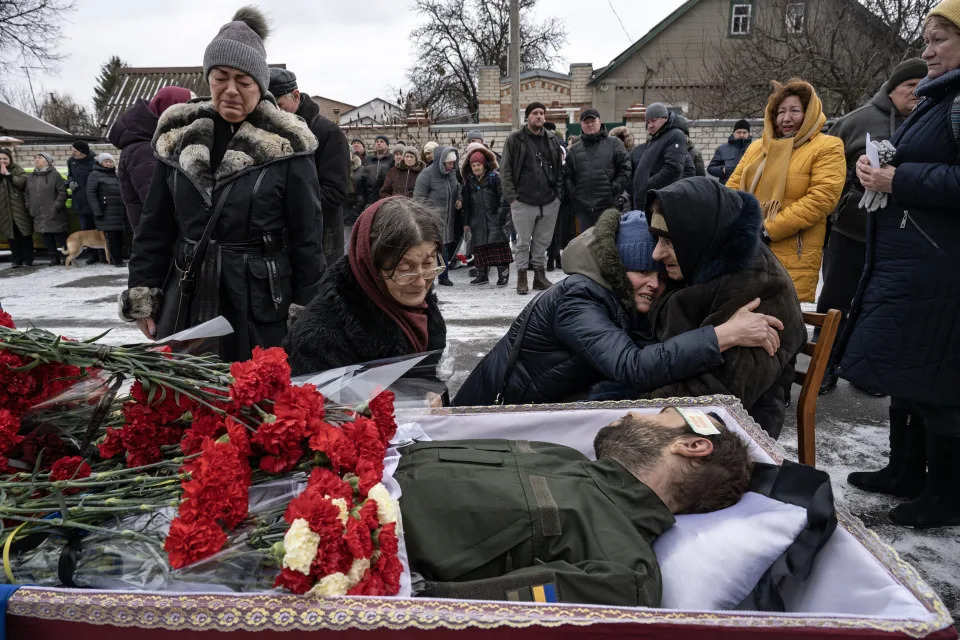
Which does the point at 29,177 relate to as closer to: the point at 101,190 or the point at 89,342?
the point at 101,190

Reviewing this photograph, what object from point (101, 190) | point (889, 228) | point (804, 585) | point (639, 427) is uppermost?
point (101, 190)

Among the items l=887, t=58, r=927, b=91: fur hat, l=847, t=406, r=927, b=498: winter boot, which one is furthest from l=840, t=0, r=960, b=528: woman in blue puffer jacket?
l=887, t=58, r=927, b=91: fur hat

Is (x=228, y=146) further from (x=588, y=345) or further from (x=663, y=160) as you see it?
(x=663, y=160)

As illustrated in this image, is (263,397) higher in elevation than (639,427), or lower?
higher

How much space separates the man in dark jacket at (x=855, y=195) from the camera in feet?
12.2

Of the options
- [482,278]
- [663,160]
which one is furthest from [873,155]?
[482,278]

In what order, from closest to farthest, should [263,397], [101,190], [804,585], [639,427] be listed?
[263,397]
[804,585]
[639,427]
[101,190]

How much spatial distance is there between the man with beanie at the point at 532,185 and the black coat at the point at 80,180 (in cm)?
682

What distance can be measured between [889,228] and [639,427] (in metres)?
1.56

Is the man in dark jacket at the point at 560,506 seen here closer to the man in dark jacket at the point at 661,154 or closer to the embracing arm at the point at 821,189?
the embracing arm at the point at 821,189

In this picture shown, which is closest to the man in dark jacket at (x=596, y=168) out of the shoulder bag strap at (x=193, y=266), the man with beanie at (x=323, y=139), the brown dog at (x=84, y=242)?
the man with beanie at (x=323, y=139)

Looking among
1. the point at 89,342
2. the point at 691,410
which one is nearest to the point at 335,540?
the point at 89,342

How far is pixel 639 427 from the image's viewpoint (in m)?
1.86

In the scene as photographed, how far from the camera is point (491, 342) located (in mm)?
5363
